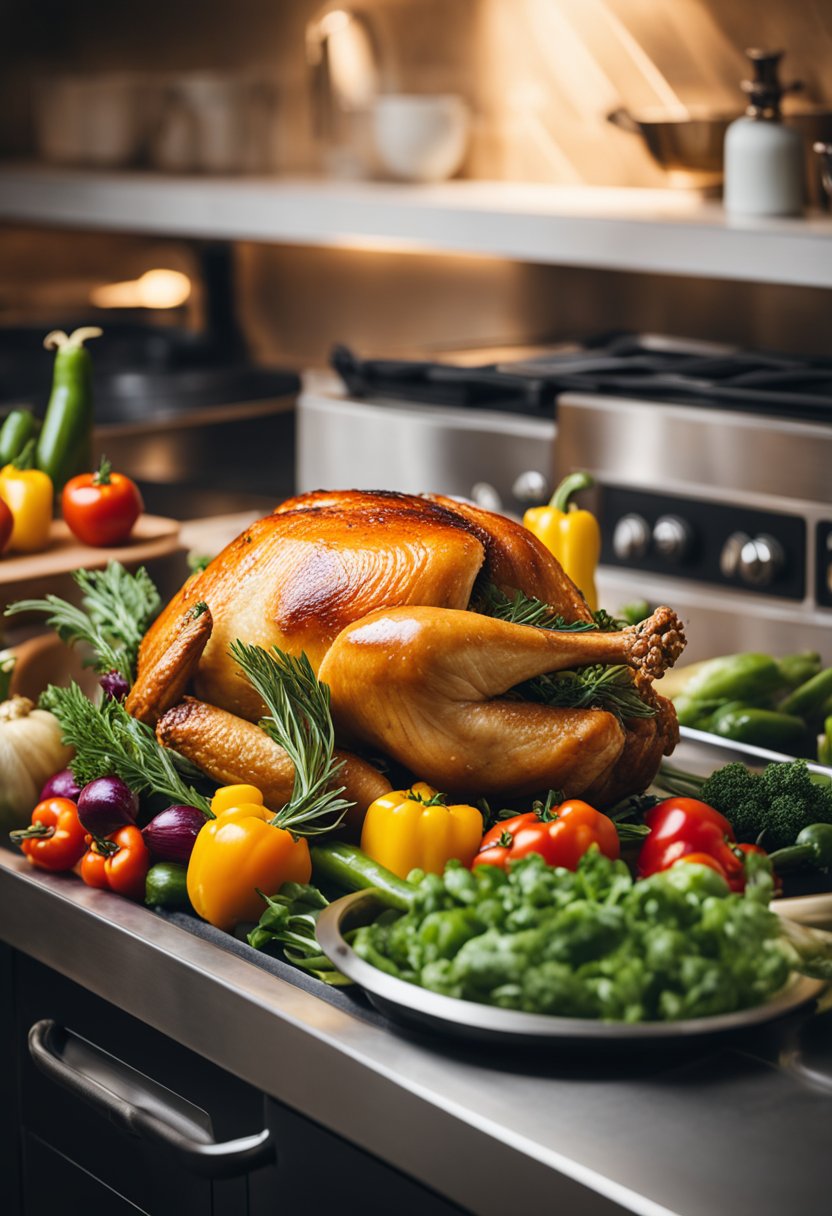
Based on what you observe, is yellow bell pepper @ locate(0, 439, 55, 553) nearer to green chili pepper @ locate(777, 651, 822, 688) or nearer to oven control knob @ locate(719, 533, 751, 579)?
green chili pepper @ locate(777, 651, 822, 688)

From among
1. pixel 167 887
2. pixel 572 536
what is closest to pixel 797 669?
pixel 572 536

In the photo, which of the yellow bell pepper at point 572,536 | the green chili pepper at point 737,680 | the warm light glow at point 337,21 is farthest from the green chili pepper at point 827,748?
the warm light glow at point 337,21

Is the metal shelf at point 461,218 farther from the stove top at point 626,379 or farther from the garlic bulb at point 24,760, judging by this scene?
the garlic bulb at point 24,760

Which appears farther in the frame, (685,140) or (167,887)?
(685,140)

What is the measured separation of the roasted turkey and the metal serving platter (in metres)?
0.24

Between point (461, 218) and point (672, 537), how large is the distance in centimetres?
82

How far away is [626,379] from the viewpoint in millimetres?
2748

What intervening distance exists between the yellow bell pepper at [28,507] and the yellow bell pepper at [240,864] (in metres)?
0.81

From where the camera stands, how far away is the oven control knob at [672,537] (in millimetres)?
2693

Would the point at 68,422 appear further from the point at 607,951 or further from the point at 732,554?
the point at 607,951

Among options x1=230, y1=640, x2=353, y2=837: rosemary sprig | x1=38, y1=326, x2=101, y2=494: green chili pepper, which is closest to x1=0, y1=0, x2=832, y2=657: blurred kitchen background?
x1=38, y1=326, x2=101, y2=494: green chili pepper

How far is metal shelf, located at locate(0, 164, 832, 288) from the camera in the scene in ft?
8.72

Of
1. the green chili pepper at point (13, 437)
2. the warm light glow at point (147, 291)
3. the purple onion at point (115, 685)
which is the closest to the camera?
the purple onion at point (115, 685)

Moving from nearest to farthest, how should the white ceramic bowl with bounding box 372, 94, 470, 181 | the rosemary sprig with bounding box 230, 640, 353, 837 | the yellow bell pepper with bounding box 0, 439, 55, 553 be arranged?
the rosemary sprig with bounding box 230, 640, 353, 837 < the yellow bell pepper with bounding box 0, 439, 55, 553 < the white ceramic bowl with bounding box 372, 94, 470, 181
